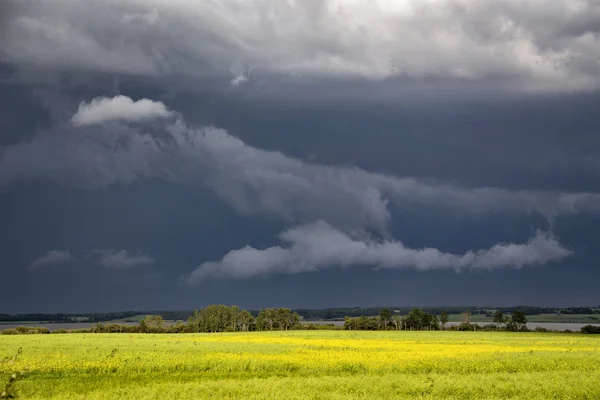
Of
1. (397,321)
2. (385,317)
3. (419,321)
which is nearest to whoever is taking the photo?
(419,321)

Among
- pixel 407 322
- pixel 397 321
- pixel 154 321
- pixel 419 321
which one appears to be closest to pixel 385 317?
pixel 397 321

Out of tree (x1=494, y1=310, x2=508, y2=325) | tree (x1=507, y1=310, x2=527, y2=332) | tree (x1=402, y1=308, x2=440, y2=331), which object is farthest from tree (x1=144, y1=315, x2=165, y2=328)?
tree (x1=494, y1=310, x2=508, y2=325)

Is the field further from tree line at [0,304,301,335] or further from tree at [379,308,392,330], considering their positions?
tree at [379,308,392,330]

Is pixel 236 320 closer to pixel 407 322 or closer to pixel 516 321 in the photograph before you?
pixel 407 322

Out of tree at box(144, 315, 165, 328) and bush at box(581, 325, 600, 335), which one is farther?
tree at box(144, 315, 165, 328)

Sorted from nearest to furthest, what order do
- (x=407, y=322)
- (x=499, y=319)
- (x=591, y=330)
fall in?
(x=591, y=330) → (x=499, y=319) → (x=407, y=322)

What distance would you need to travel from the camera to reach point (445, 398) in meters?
23.8

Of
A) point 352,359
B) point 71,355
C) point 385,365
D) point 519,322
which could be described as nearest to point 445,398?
point 385,365

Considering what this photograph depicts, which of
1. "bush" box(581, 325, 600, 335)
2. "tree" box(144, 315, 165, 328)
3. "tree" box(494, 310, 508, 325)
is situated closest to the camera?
"bush" box(581, 325, 600, 335)

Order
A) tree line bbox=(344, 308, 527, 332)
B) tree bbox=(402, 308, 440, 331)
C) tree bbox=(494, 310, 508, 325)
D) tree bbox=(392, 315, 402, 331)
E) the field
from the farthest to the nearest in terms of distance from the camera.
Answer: tree bbox=(392, 315, 402, 331), tree bbox=(402, 308, 440, 331), tree line bbox=(344, 308, 527, 332), tree bbox=(494, 310, 508, 325), the field

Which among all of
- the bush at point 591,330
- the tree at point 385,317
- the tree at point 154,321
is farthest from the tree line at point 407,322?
the tree at point 154,321

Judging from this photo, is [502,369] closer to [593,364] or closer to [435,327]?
[593,364]

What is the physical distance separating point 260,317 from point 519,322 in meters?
72.0

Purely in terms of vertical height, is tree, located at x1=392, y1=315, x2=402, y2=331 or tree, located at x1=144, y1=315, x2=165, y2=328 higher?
tree, located at x1=144, y1=315, x2=165, y2=328
